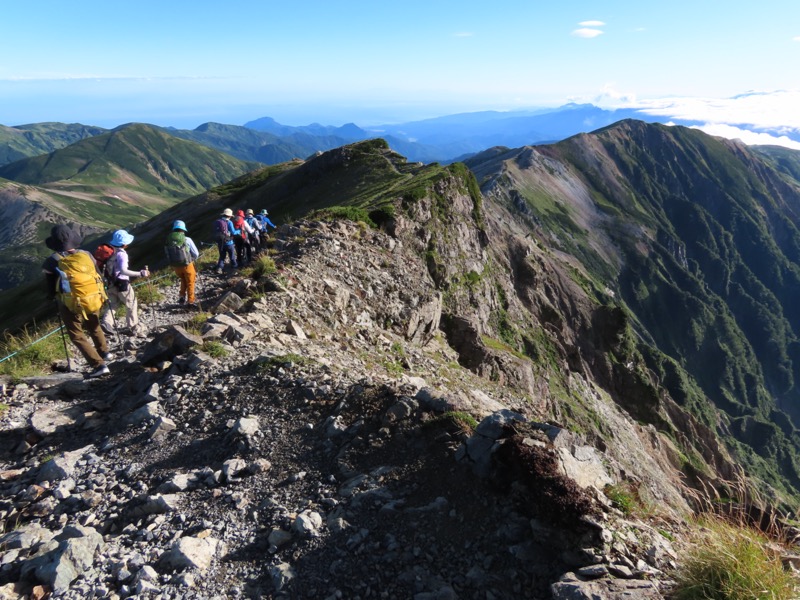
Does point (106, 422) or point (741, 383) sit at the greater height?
point (106, 422)

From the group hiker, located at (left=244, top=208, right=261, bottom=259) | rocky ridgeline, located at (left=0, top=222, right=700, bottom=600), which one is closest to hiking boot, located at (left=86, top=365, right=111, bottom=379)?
rocky ridgeline, located at (left=0, top=222, right=700, bottom=600)

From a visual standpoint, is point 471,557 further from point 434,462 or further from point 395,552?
point 434,462

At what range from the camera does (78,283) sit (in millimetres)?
11023

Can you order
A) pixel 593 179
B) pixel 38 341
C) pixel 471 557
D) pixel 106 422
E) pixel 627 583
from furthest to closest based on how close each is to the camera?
pixel 593 179 → pixel 38 341 → pixel 106 422 → pixel 471 557 → pixel 627 583

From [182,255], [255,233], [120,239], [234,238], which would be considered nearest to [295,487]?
[120,239]

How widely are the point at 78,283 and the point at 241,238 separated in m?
11.0

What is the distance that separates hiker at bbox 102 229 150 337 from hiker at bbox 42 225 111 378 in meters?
1.20

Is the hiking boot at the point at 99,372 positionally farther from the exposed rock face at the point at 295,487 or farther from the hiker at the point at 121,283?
the hiker at the point at 121,283

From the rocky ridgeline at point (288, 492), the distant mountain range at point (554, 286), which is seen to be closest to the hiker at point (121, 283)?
the rocky ridgeline at point (288, 492)

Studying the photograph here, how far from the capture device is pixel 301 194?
58.8 metres

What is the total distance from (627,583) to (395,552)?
2.75 m

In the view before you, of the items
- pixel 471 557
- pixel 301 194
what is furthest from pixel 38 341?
pixel 301 194

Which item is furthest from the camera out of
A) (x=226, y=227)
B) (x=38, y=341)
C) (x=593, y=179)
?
(x=593, y=179)

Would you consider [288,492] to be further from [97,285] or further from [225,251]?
[225,251]
